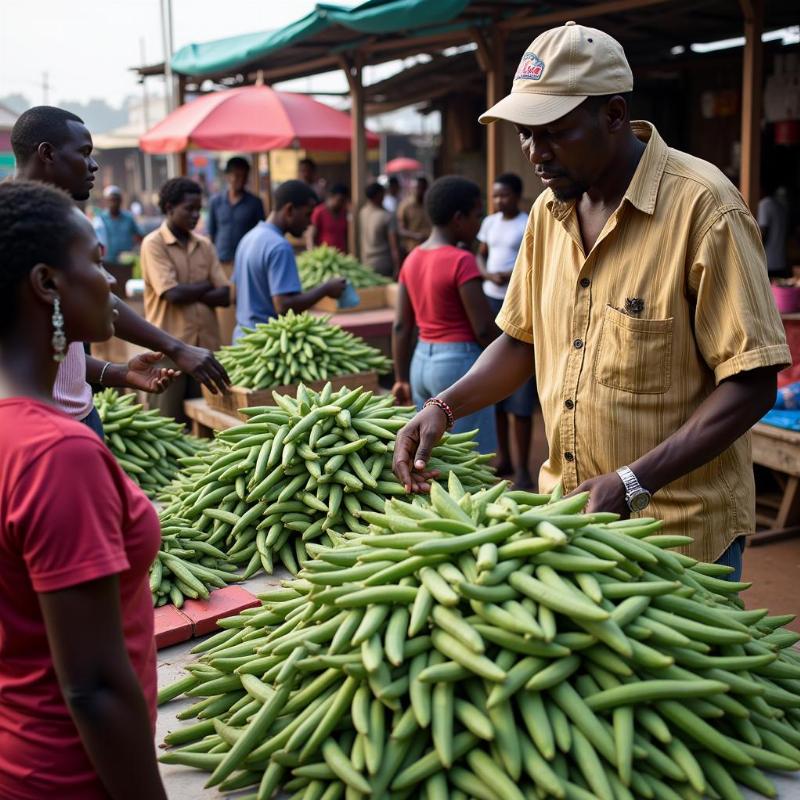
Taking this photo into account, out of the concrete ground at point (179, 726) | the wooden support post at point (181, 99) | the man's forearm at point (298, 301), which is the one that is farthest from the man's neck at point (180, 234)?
the wooden support post at point (181, 99)

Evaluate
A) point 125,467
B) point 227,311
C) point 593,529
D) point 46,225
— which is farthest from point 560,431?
point 227,311

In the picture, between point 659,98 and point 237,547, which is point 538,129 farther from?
point 659,98

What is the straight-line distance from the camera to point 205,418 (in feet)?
17.9

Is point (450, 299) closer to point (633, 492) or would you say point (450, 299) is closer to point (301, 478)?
point (301, 478)

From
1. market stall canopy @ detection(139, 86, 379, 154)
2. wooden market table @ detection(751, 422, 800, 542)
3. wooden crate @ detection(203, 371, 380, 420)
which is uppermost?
market stall canopy @ detection(139, 86, 379, 154)

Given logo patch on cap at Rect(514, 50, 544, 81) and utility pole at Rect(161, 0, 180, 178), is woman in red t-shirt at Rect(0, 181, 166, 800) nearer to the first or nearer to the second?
logo patch on cap at Rect(514, 50, 544, 81)

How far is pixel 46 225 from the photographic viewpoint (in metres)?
1.46

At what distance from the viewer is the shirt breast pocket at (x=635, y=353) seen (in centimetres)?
234

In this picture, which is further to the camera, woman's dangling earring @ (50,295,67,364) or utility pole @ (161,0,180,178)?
utility pole @ (161,0,180,178)

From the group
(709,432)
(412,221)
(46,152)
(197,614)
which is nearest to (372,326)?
(46,152)

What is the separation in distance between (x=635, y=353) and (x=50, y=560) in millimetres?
A: 1490

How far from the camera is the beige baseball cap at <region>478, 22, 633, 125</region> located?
2262mm

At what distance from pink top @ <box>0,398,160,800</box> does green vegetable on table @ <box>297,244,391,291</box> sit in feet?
22.8

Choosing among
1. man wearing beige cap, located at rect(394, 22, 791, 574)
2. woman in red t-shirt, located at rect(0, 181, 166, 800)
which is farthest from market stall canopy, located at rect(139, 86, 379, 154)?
woman in red t-shirt, located at rect(0, 181, 166, 800)
